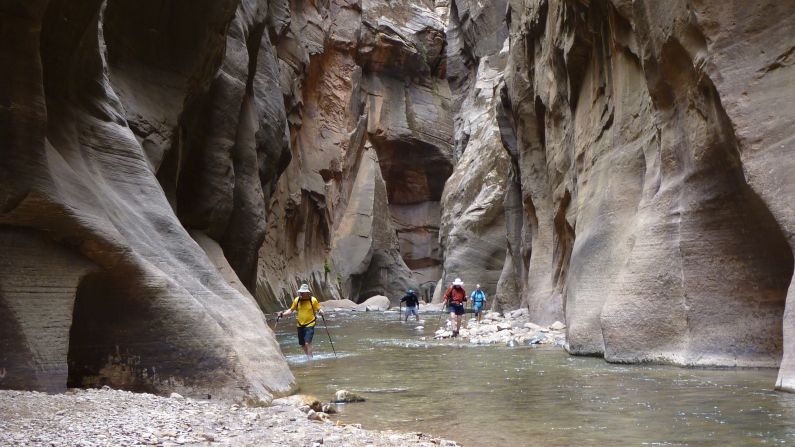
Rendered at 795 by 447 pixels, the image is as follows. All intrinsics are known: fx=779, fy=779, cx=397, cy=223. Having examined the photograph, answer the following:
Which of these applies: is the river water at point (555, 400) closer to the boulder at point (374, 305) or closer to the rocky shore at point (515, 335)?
the rocky shore at point (515, 335)

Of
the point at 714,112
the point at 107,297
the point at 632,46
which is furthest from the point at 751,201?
the point at 107,297

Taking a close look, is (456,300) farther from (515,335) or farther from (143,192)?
(143,192)

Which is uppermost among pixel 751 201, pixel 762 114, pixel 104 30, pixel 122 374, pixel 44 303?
pixel 104 30

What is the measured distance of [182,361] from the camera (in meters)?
8.37

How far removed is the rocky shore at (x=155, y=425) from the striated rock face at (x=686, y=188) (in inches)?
199

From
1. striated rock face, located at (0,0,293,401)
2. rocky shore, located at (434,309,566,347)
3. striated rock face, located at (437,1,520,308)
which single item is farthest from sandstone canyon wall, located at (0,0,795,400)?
striated rock face, located at (437,1,520,308)

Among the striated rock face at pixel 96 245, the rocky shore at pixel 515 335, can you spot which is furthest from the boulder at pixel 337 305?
the striated rock face at pixel 96 245

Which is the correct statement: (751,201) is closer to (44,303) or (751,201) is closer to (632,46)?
(632,46)

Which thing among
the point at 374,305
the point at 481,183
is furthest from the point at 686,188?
the point at 374,305

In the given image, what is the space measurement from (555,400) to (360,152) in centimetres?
4633

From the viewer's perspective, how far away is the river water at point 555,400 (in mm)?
6566

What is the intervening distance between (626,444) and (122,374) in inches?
200

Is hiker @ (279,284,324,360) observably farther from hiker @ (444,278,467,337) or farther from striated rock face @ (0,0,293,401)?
hiker @ (444,278,467,337)

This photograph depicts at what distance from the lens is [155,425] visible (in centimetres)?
600
